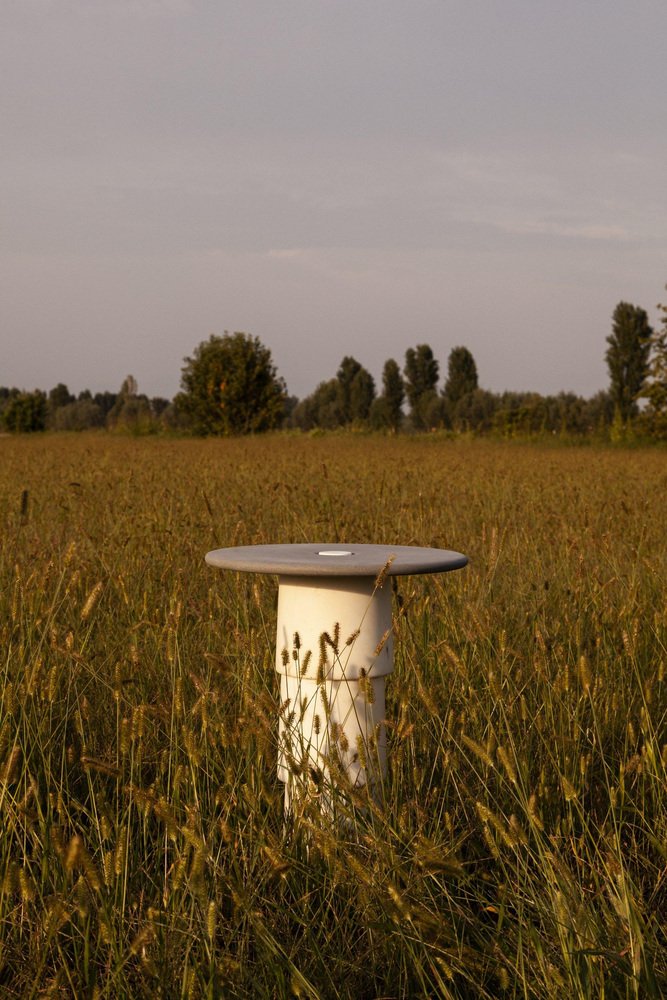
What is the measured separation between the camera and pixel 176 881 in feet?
4.03

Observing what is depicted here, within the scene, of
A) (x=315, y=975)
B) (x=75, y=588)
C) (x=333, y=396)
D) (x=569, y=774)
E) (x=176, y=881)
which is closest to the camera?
(x=176, y=881)

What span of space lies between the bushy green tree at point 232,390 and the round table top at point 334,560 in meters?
23.5

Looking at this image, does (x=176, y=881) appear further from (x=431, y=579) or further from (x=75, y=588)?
(x=431, y=579)

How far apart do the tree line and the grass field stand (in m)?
15.5

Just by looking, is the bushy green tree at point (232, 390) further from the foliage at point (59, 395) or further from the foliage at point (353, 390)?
the foliage at point (59, 395)

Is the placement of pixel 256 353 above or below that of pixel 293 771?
above

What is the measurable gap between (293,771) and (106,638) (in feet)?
4.65

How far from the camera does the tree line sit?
71.8ft

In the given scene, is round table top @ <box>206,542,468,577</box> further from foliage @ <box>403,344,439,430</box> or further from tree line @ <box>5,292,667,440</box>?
foliage @ <box>403,344,439,430</box>

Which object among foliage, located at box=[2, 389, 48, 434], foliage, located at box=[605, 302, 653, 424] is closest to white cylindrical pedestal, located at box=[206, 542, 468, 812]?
foliage, located at box=[2, 389, 48, 434]

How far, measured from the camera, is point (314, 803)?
149 cm

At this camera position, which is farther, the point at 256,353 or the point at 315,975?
the point at 256,353

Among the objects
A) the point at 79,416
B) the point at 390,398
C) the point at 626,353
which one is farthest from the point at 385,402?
the point at 79,416

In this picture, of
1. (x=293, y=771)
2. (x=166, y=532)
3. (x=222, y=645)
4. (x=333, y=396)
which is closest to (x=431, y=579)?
(x=222, y=645)
